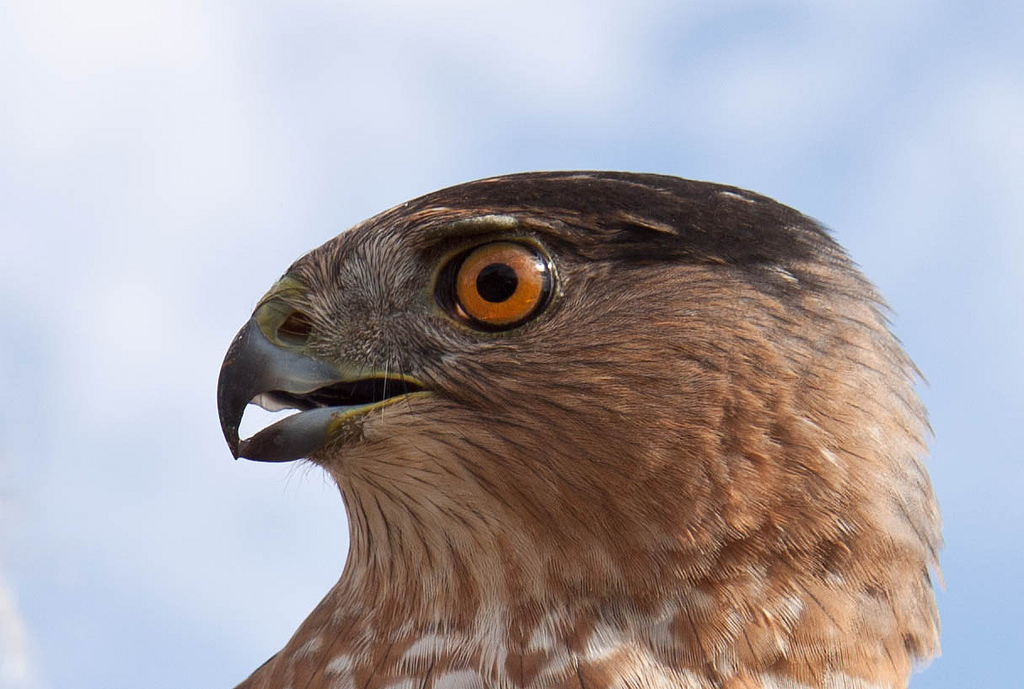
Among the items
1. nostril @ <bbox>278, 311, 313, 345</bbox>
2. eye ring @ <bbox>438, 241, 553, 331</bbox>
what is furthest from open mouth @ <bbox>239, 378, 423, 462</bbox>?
eye ring @ <bbox>438, 241, 553, 331</bbox>

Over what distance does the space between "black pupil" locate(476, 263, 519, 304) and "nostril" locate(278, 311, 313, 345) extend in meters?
0.51

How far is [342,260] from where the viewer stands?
10.5 ft

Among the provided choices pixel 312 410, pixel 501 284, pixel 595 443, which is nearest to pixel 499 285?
pixel 501 284

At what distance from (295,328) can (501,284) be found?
62 centimetres

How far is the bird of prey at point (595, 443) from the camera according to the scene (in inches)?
112

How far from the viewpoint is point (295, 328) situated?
3.17 meters

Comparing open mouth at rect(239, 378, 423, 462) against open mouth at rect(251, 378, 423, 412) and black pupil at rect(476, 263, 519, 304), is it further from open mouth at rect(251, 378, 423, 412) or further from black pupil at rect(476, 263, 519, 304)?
black pupil at rect(476, 263, 519, 304)

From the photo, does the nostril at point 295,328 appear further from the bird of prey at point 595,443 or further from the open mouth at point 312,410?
the open mouth at point 312,410

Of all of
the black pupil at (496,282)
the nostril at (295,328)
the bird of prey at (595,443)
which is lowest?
the bird of prey at (595,443)

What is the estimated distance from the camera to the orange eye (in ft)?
9.87

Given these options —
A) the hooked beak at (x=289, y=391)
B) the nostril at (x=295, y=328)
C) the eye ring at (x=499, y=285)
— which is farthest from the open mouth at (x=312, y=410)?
the eye ring at (x=499, y=285)

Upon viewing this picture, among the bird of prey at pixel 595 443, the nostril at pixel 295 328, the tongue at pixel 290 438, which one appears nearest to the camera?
the bird of prey at pixel 595 443

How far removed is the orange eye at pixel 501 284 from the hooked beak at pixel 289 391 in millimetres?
Result: 269

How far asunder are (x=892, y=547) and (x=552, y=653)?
0.94 meters
